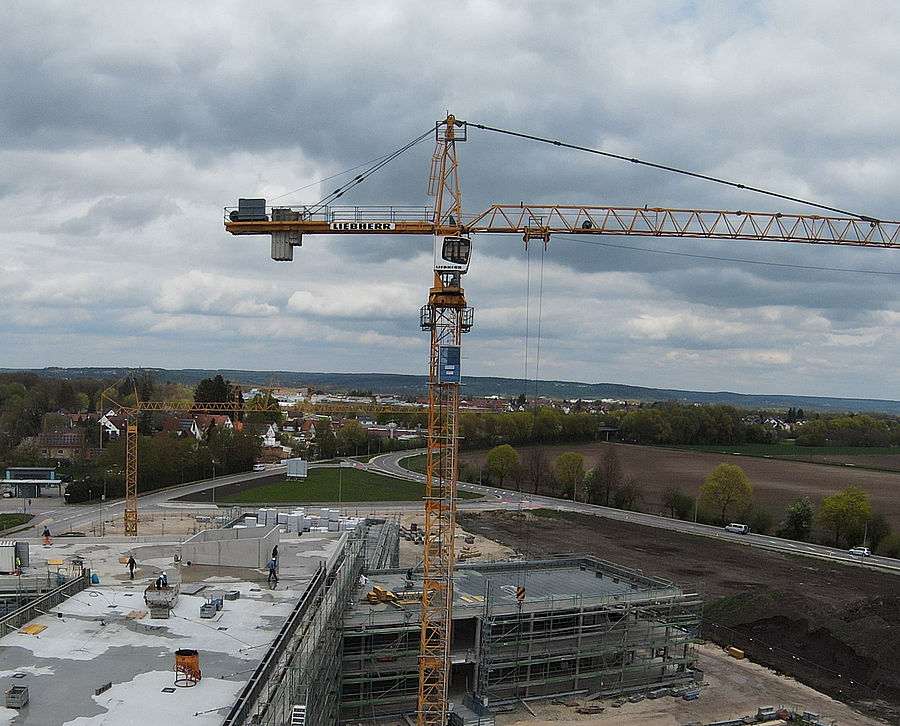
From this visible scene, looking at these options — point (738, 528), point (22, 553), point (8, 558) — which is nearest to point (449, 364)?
point (22, 553)

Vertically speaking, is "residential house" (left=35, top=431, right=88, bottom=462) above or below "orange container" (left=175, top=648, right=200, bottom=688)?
below

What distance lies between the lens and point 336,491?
9056 cm

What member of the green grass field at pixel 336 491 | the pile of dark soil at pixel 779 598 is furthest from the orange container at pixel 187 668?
the green grass field at pixel 336 491

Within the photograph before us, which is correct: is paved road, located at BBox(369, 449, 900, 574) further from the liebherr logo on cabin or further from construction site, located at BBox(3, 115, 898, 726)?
the liebherr logo on cabin

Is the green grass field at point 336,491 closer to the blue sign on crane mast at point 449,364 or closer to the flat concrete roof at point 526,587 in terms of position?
the flat concrete roof at point 526,587

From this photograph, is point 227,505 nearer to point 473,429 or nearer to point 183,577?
point 183,577

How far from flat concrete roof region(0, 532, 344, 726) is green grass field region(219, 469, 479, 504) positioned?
159ft

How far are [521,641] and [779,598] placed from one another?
74.0 ft

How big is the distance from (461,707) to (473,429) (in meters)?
103

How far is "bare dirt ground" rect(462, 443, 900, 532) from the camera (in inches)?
3578

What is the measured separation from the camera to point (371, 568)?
137 feet

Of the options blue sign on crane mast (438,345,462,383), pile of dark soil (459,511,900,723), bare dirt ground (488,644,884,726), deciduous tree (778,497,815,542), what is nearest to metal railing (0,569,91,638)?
blue sign on crane mast (438,345,462,383)

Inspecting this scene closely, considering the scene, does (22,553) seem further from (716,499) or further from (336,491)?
(716,499)

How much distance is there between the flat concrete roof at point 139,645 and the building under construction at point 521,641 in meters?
4.02
